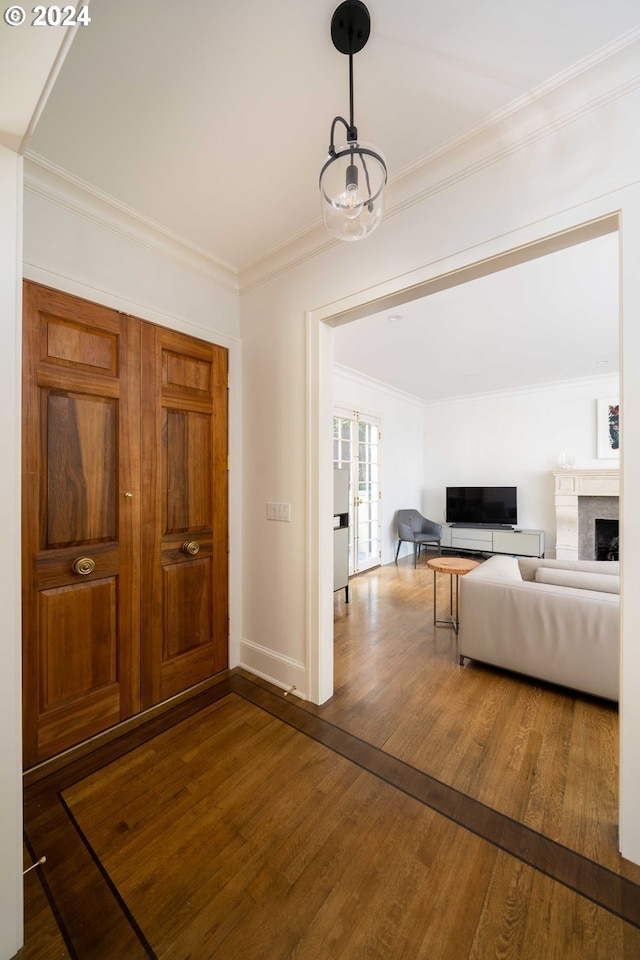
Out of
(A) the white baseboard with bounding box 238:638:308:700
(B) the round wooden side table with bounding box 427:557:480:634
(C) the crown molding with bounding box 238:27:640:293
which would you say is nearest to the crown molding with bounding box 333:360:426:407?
(B) the round wooden side table with bounding box 427:557:480:634

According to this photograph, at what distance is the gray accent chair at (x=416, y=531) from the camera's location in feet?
19.6

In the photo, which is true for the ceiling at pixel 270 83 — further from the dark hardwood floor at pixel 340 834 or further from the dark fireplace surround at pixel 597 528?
the dark fireplace surround at pixel 597 528

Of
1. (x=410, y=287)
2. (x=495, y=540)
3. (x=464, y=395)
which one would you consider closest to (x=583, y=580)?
(x=410, y=287)

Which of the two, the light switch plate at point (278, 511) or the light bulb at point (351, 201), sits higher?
the light bulb at point (351, 201)

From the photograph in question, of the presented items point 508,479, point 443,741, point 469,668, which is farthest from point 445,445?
point 443,741

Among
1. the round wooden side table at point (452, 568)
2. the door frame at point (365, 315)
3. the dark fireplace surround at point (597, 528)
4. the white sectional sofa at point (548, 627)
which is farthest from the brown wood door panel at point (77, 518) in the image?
the dark fireplace surround at point (597, 528)

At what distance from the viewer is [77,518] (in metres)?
1.84

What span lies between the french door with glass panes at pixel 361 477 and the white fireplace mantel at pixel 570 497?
2639 millimetres

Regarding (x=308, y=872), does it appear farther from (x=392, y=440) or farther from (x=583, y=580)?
(x=392, y=440)

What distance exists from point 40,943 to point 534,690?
8.25ft

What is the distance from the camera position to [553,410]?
5773mm

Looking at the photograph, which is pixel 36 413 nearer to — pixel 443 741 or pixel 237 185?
pixel 237 185

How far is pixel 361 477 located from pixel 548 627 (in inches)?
132

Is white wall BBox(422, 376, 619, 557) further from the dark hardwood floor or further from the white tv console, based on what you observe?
the dark hardwood floor
